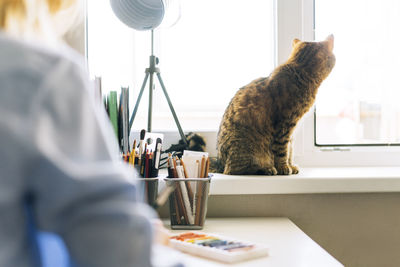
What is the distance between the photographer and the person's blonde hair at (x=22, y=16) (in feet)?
1.63

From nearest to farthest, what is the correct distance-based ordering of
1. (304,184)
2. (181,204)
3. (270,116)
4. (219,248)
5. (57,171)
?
(57,171)
(219,248)
(181,204)
(304,184)
(270,116)

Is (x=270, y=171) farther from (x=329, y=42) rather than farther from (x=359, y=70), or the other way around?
(x=359, y=70)

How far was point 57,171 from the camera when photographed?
1.33ft

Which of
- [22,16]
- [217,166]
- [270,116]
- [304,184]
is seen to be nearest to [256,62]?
[270,116]

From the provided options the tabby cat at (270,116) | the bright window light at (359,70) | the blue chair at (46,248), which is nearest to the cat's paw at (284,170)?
the tabby cat at (270,116)

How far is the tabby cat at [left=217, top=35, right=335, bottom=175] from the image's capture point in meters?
1.46

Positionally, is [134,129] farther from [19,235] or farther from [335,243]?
[19,235]

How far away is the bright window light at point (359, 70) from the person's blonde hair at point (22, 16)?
4.51 ft

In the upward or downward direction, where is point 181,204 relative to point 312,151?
downward

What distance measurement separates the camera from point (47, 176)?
41 cm

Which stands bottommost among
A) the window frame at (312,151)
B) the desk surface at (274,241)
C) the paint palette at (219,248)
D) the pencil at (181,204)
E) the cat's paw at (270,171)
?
the desk surface at (274,241)

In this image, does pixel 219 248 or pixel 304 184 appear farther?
pixel 304 184

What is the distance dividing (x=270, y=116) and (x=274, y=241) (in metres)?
0.54

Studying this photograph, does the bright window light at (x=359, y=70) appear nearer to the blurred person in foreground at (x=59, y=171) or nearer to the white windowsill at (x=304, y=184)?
the white windowsill at (x=304, y=184)
